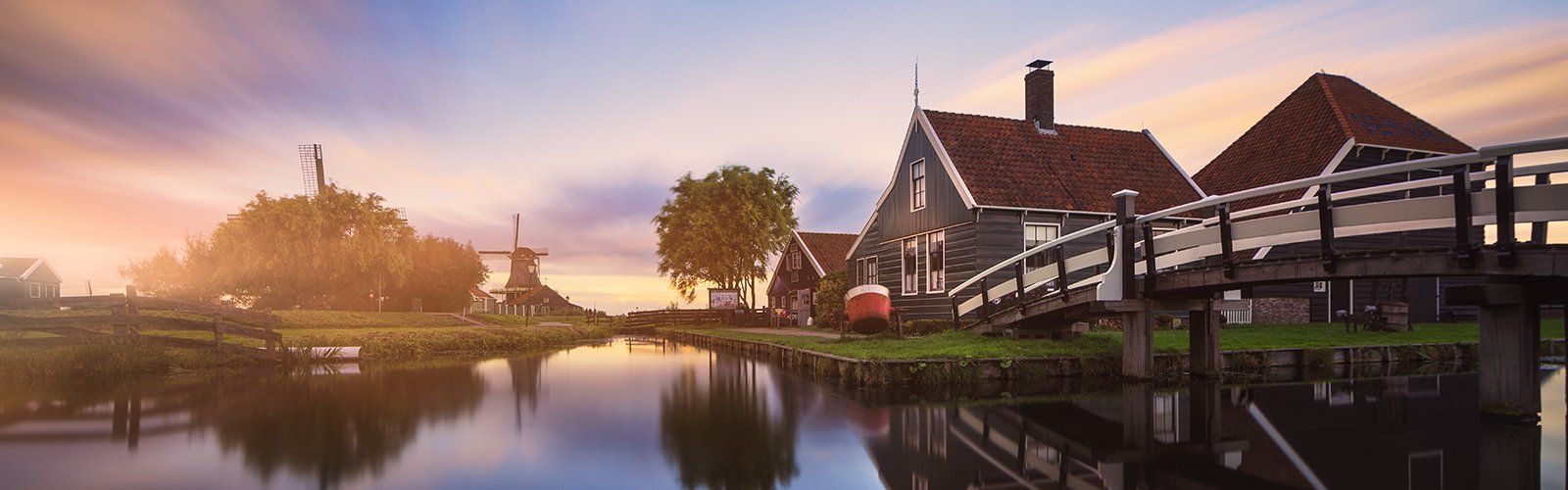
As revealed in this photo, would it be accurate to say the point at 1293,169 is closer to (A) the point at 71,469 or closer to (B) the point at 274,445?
(B) the point at 274,445

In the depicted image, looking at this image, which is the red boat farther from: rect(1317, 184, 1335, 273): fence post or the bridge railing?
rect(1317, 184, 1335, 273): fence post

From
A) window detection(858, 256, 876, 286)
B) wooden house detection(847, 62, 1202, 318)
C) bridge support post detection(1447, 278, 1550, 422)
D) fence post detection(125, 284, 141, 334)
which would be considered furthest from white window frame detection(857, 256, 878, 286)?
fence post detection(125, 284, 141, 334)

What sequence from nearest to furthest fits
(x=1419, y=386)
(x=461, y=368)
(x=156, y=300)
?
1. (x=1419, y=386)
2. (x=156, y=300)
3. (x=461, y=368)

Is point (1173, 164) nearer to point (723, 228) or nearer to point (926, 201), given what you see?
point (926, 201)

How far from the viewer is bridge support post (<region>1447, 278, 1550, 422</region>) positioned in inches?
391

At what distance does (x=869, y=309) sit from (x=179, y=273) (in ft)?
174

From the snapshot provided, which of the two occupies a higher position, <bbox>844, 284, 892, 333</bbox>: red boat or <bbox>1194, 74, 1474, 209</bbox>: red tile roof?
<bbox>1194, 74, 1474, 209</bbox>: red tile roof

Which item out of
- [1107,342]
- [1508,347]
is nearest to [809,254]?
[1107,342]

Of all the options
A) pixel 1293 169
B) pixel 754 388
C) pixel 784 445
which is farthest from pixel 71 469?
pixel 1293 169

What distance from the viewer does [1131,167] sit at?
26875mm

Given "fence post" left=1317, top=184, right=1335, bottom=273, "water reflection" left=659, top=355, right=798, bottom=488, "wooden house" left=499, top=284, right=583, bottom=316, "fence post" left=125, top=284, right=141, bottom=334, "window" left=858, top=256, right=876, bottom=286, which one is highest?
"fence post" left=1317, top=184, right=1335, bottom=273

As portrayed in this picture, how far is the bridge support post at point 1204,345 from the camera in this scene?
1608cm

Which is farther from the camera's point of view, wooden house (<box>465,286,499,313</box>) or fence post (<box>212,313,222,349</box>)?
wooden house (<box>465,286,499,313</box>)

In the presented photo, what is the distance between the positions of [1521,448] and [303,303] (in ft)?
175
